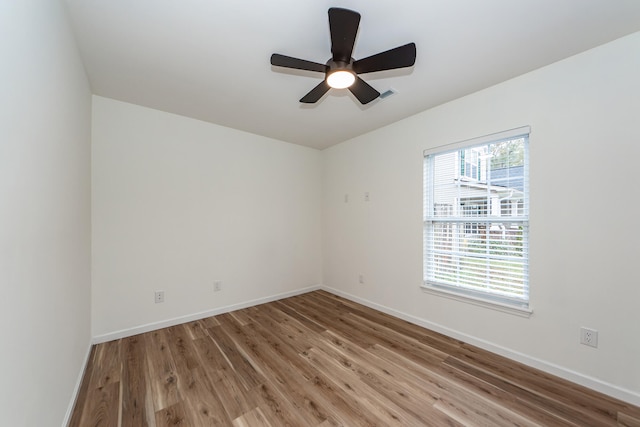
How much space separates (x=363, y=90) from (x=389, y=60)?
372mm

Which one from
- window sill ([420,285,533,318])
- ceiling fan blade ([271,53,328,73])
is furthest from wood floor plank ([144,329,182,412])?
window sill ([420,285,533,318])

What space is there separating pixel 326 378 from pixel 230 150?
9.74 feet

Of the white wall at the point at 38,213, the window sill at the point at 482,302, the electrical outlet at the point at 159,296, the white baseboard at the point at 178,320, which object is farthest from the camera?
the electrical outlet at the point at 159,296

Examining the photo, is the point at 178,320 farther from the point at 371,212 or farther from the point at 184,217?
the point at 371,212

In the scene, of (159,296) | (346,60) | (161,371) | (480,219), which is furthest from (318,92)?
(159,296)

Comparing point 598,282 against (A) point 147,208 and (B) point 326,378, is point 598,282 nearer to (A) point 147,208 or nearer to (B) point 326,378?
(B) point 326,378

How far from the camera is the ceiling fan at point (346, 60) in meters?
1.44

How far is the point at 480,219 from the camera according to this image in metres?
2.55

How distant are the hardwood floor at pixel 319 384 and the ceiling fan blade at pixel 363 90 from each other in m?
2.33

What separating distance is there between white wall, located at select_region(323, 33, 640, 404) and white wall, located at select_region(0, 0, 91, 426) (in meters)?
2.64

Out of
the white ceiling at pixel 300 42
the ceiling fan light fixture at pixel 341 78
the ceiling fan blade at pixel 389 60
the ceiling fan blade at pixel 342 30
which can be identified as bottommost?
the ceiling fan light fixture at pixel 341 78

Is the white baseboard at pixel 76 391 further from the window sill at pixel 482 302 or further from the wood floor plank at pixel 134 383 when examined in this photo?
the window sill at pixel 482 302

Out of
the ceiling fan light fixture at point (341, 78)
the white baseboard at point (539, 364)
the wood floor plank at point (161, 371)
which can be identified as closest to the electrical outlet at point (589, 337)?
the white baseboard at point (539, 364)

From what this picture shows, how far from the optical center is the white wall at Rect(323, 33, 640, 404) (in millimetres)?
1790
